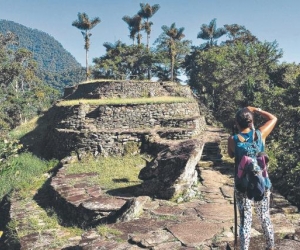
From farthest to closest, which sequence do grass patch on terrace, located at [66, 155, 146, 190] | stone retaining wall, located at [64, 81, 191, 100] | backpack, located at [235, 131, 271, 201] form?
stone retaining wall, located at [64, 81, 191, 100] < grass patch on terrace, located at [66, 155, 146, 190] < backpack, located at [235, 131, 271, 201]

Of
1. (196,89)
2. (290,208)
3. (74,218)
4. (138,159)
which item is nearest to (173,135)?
(138,159)

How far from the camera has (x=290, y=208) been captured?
5441 mm

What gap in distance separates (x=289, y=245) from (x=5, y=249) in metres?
5.46

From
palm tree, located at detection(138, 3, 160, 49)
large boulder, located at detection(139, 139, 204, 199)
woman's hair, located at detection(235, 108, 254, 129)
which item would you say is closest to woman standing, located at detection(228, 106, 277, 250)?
woman's hair, located at detection(235, 108, 254, 129)

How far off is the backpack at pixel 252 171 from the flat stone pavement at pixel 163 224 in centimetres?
102

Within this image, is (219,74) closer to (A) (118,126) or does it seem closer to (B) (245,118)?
(A) (118,126)

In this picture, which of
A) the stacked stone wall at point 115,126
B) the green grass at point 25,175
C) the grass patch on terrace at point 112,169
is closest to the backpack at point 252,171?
the grass patch on terrace at point 112,169

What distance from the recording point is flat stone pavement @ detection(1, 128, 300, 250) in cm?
422

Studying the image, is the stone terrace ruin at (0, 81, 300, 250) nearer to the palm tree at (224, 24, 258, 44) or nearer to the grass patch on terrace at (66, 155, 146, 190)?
the grass patch on terrace at (66, 155, 146, 190)

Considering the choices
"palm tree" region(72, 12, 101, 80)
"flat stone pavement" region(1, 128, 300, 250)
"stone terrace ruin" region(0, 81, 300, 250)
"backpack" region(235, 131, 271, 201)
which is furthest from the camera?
"palm tree" region(72, 12, 101, 80)

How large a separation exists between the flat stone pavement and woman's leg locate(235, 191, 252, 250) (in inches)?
24.0

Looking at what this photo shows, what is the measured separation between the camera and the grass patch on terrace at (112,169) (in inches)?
331

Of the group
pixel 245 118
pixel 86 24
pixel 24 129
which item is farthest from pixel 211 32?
pixel 245 118

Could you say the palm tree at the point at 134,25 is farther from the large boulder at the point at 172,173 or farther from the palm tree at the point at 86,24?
the large boulder at the point at 172,173
